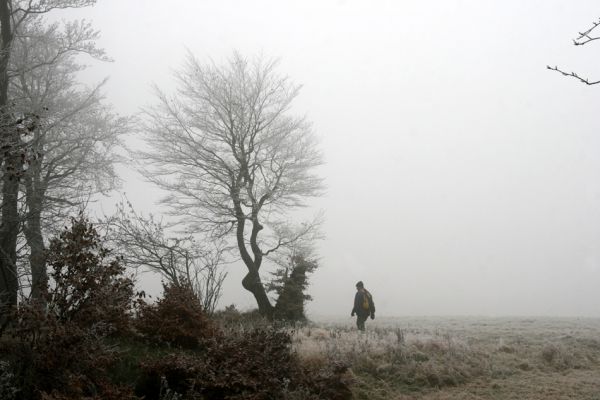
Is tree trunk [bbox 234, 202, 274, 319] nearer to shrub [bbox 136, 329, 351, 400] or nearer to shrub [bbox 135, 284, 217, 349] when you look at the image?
shrub [bbox 135, 284, 217, 349]

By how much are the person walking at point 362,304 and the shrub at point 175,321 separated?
8.65 meters

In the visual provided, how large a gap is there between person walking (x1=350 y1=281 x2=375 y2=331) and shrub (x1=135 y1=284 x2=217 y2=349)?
8.65 meters

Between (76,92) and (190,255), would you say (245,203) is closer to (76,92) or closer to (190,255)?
(190,255)

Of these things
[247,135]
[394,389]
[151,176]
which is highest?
[247,135]

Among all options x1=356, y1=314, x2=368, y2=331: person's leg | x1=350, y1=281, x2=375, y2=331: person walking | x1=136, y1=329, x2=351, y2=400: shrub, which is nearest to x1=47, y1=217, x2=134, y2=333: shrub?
x1=136, y1=329, x2=351, y2=400: shrub

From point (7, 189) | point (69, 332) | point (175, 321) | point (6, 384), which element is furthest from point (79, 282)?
point (7, 189)

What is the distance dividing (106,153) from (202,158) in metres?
3.36

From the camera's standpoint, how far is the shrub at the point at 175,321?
8453 millimetres

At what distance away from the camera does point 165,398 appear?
6414mm

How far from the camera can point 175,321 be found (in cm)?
848

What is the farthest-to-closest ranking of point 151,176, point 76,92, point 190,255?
point 151,176 → point 76,92 → point 190,255

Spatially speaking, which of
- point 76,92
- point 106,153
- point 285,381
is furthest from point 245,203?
point 285,381

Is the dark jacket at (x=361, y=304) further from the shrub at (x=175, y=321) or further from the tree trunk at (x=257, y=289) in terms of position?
the shrub at (x=175, y=321)

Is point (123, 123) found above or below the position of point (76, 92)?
below
